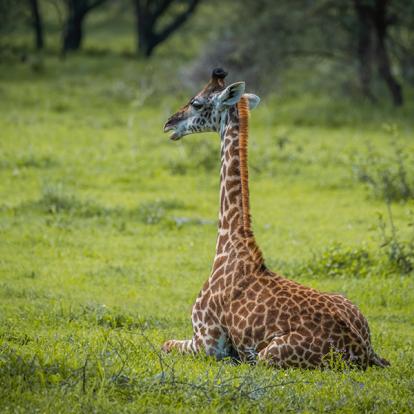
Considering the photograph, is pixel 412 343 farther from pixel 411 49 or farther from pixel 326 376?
pixel 411 49

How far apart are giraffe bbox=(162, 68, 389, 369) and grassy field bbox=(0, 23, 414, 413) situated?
0.22m

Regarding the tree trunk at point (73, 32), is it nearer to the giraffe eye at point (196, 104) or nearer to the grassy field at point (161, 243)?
the grassy field at point (161, 243)

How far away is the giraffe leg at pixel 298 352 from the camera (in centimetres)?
677

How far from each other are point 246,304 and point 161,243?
5328 millimetres

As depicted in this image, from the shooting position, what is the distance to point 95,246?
12047 mm

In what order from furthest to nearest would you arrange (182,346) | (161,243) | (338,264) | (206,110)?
(161,243) < (338,264) < (206,110) < (182,346)

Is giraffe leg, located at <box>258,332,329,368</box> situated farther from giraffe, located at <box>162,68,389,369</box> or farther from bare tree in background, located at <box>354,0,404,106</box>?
bare tree in background, located at <box>354,0,404,106</box>

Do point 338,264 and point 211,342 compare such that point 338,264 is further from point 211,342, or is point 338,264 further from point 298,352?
point 298,352

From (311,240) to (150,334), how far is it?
502 centimetres

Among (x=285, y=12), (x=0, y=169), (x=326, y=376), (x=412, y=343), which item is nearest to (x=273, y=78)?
(x=285, y=12)

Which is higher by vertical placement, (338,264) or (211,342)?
(338,264)

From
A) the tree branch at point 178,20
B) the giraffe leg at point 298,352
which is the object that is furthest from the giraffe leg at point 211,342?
the tree branch at point 178,20

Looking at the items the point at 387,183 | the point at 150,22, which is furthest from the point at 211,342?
the point at 150,22

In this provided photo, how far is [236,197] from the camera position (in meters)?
7.46
